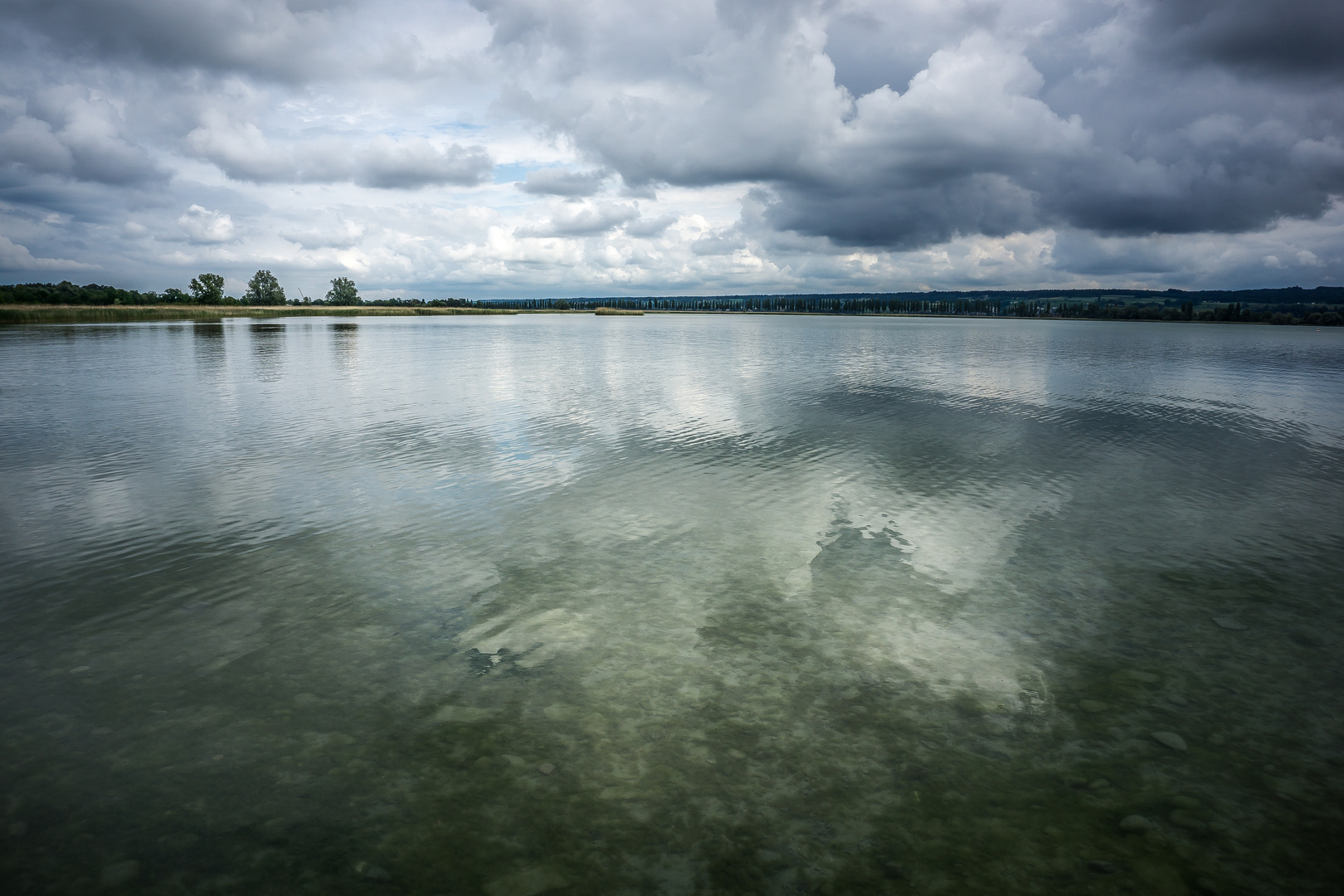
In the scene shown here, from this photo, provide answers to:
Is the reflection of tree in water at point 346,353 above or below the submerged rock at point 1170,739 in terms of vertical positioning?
above

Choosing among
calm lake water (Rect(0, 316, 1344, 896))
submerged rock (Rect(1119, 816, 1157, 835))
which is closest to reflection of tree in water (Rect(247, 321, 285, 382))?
calm lake water (Rect(0, 316, 1344, 896))

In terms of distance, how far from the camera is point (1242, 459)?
19.9 meters

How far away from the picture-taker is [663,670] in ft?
26.6

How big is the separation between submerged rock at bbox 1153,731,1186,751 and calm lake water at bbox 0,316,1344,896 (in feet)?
0.10

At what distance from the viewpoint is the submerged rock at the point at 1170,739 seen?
22.3ft

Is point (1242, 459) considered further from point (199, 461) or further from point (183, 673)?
point (199, 461)

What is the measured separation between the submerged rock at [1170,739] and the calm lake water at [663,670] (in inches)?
1.2

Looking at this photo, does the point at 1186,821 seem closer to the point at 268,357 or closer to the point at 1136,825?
the point at 1136,825

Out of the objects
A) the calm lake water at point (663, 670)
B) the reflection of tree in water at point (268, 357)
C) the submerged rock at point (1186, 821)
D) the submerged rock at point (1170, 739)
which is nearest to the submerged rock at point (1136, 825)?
the calm lake water at point (663, 670)

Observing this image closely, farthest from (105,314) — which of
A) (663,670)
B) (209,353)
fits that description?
(663,670)

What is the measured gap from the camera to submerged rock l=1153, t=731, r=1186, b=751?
679 centimetres

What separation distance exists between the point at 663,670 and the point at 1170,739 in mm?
5425

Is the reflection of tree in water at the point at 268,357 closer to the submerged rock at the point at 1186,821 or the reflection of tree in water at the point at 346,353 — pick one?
the reflection of tree in water at the point at 346,353

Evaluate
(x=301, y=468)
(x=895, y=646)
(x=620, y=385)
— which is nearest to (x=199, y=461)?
(x=301, y=468)
